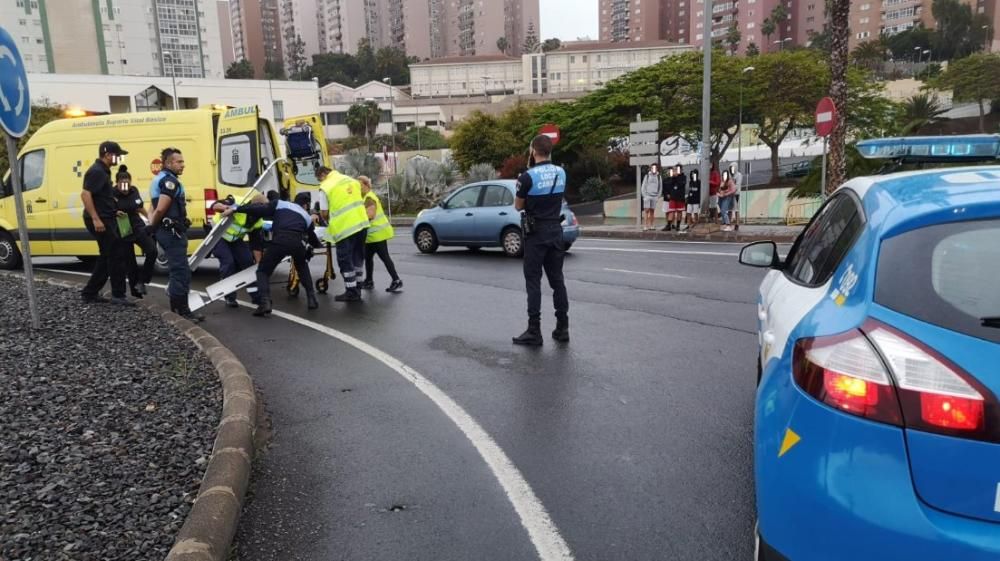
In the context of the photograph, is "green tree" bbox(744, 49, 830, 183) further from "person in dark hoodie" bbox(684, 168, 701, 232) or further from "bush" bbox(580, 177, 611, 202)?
"person in dark hoodie" bbox(684, 168, 701, 232)

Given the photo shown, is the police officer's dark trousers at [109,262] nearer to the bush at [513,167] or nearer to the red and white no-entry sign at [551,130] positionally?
the red and white no-entry sign at [551,130]

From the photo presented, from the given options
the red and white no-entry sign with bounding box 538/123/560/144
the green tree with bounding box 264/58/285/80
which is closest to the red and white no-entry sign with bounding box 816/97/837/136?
the red and white no-entry sign with bounding box 538/123/560/144

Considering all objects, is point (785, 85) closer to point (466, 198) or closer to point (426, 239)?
point (466, 198)

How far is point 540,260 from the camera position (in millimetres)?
6914

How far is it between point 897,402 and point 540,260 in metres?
4.95

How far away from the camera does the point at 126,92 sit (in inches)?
2975

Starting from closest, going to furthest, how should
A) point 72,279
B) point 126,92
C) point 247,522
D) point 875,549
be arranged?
point 875,549
point 247,522
point 72,279
point 126,92

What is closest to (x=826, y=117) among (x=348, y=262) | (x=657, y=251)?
(x=657, y=251)

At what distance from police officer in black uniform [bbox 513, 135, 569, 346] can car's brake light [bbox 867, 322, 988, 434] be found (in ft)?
15.8

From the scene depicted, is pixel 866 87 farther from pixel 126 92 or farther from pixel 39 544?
pixel 126 92

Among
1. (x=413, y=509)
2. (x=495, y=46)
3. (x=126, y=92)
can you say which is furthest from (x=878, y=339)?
(x=495, y=46)

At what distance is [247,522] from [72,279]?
32.5 feet

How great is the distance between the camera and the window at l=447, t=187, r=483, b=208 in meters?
15.5

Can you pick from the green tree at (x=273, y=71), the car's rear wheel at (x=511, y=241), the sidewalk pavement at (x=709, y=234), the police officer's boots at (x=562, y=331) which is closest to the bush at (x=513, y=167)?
the sidewalk pavement at (x=709, y=234)
